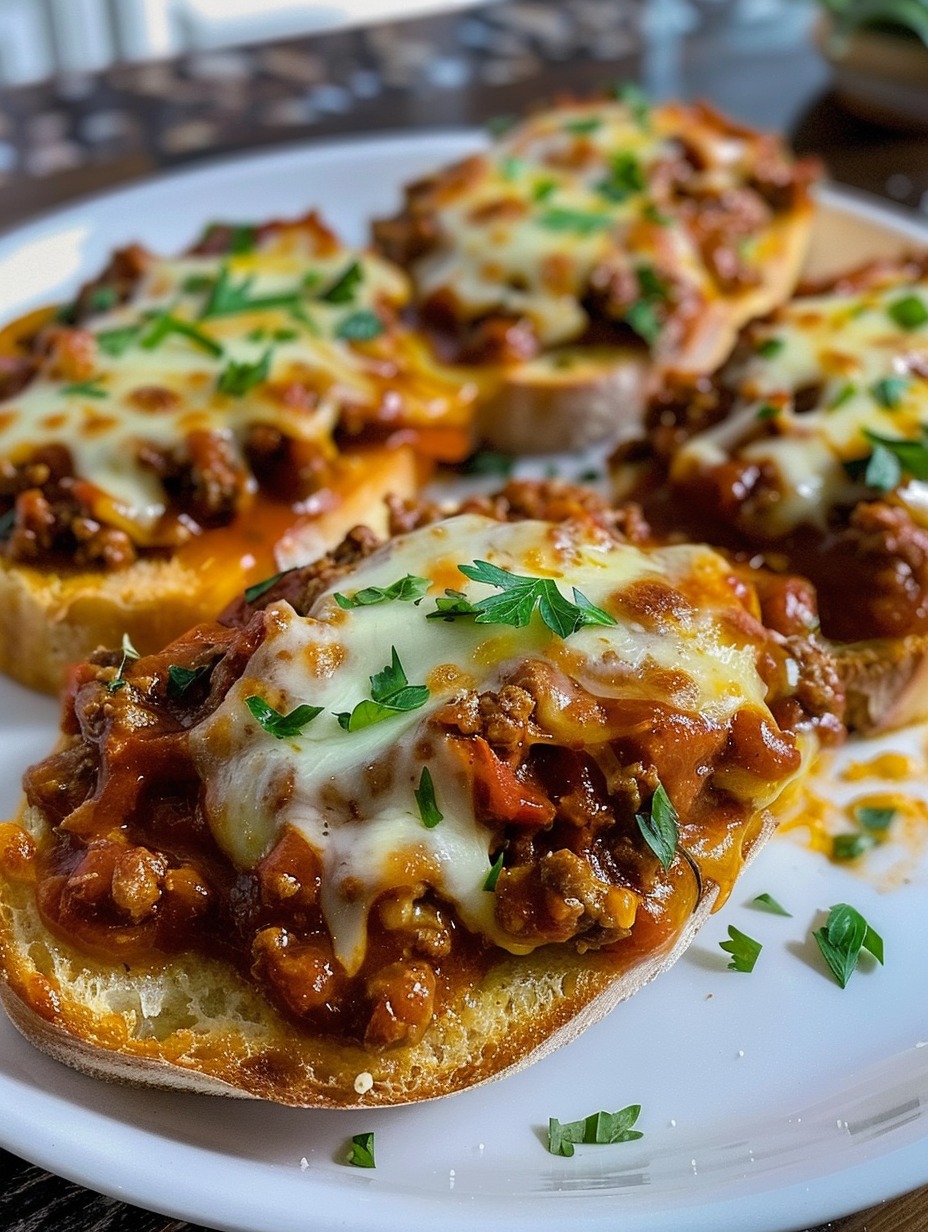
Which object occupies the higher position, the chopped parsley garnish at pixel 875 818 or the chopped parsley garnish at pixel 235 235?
the chopped parsley garnish at pixel 235 235

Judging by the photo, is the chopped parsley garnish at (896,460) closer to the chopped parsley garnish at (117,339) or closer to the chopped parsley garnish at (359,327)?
the chopped parsley garnish at (359,327)

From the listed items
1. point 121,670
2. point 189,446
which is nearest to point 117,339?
point 189,446

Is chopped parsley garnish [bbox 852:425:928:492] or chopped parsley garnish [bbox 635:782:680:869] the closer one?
chopped parsley garnish [bbox 635:782:680:869]

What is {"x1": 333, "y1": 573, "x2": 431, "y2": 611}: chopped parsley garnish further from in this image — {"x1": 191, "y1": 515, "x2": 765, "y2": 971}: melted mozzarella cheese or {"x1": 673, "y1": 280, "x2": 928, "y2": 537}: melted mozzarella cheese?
{"x1": 673, "y1": 280, "x2": 928, "y2": 537}: melted mozzarella cheese

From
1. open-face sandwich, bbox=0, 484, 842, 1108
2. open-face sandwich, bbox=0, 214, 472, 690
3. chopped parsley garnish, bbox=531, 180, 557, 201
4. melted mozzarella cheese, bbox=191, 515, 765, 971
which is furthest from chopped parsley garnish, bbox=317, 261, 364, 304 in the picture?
open-face sandwich, bbox=0, 484, 842, 1108

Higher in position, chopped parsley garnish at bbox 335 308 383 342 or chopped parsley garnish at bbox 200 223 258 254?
chopped parsley garnish at bbox 200 223 258 254

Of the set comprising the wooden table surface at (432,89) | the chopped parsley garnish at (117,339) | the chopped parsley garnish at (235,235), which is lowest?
the wooden table surface at (432,89)

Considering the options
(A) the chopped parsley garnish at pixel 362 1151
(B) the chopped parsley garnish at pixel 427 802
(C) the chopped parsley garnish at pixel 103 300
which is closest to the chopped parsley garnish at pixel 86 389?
(C) the chopped parsley garnish at pixel 103 300
